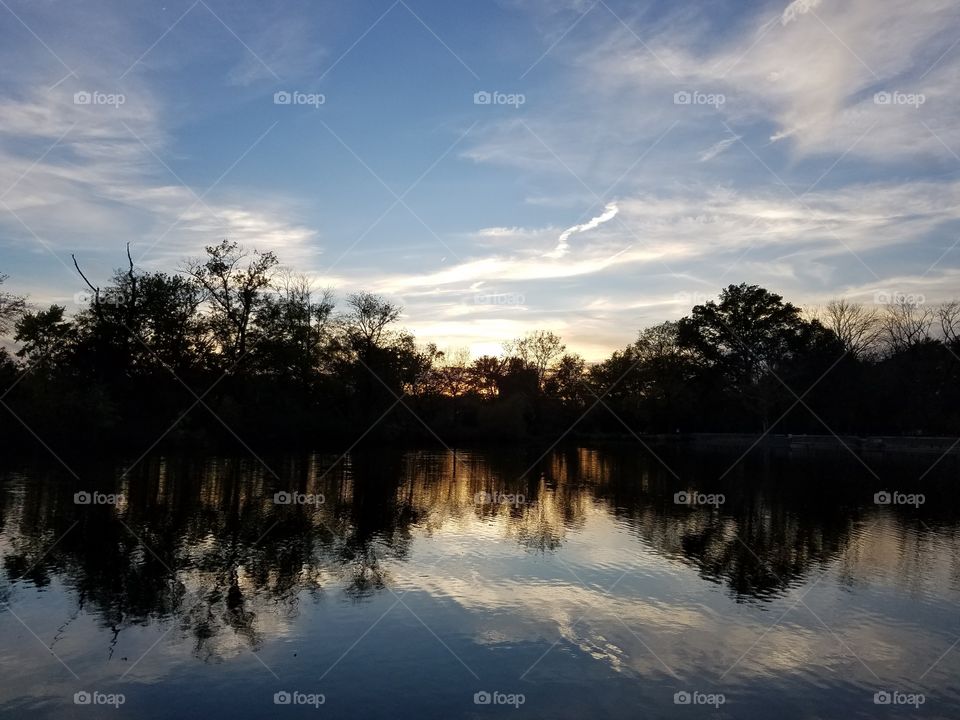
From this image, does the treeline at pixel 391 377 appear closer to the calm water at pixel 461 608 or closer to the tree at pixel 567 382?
the tree at pixel 567 382

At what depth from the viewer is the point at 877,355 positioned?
8981 cm

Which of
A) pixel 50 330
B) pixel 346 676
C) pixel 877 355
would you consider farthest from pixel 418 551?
pixel 877 355

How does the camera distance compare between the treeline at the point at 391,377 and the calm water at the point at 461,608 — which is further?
the treeline at the point at 391,377

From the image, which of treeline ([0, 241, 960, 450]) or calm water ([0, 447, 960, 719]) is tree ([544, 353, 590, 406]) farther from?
calm water ([0, 447, 960, 719])

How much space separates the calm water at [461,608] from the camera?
33.1ft

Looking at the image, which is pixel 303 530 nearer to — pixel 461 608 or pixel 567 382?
pixel 461 608

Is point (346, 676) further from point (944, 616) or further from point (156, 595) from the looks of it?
point (944, 616)

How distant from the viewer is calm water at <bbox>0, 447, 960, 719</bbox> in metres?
10.1

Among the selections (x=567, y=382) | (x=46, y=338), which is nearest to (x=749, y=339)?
(x=567, y=382)

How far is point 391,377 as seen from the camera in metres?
69.2

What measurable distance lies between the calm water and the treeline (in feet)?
74.7

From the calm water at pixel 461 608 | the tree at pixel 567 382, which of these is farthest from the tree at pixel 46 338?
the tree at pixel 567 382

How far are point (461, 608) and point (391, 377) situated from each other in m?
55.8

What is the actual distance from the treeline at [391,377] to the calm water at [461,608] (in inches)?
897
